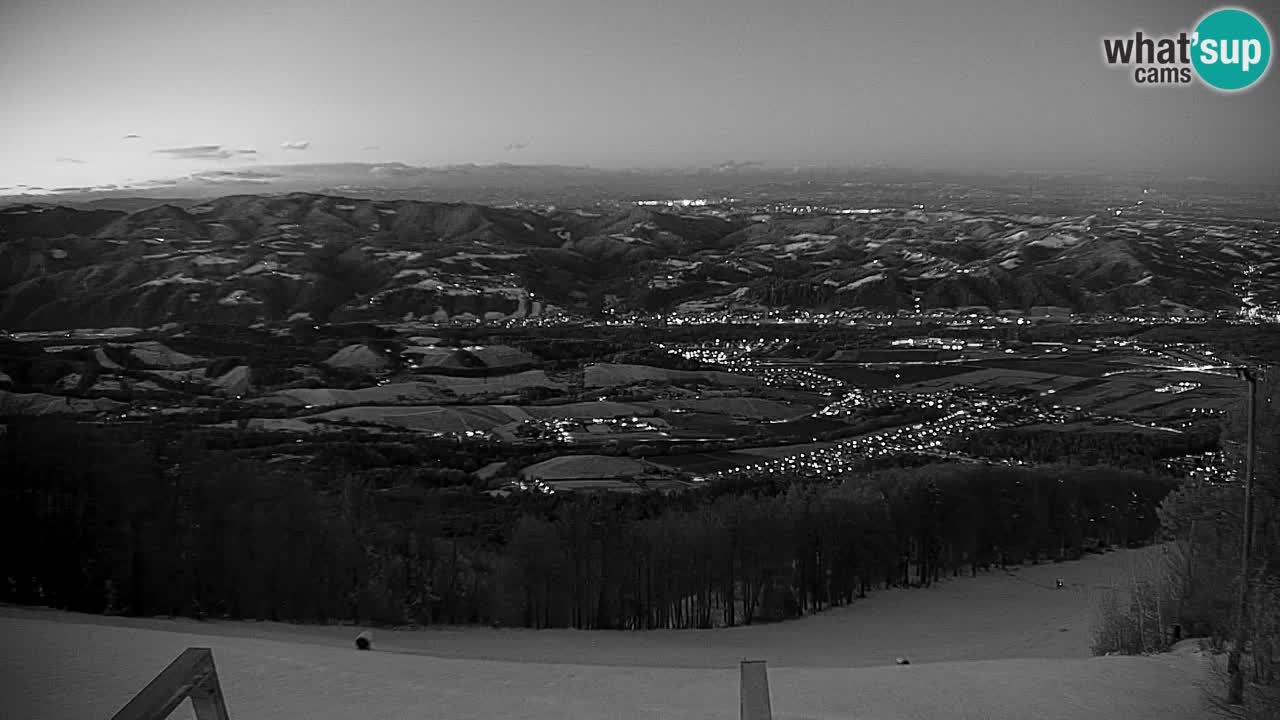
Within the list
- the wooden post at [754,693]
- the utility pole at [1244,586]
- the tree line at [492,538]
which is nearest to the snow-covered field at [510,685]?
the utility pole at [1244,586]

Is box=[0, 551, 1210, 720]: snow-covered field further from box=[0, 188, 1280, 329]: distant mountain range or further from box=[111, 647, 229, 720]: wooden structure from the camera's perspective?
box=[0, 188, 1280, 329]: distant mountain range

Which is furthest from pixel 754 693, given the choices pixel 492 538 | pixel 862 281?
pixel 862 281

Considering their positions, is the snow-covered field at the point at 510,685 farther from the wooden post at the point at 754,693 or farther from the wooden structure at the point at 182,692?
the wooden post at the point at 754,693

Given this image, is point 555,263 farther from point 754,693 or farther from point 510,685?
point 754,693

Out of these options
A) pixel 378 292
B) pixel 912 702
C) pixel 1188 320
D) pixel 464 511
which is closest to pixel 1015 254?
pixel 1188 320

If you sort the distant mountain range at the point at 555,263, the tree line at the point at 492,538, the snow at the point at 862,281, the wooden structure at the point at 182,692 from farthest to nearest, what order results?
the snow at the point at 862,281
the distant mountain range at the point at 555,263
the tree line at the point at 492,538
the wooden structure at the point at 182,692

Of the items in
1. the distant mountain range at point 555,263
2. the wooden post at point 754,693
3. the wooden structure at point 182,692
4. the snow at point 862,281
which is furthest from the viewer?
the snow at point 862,281
